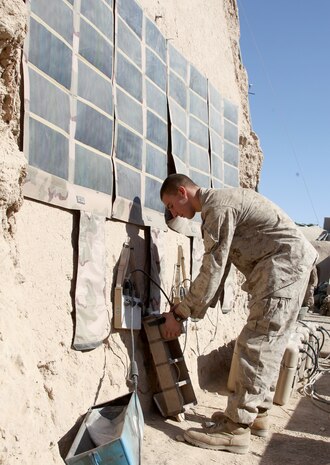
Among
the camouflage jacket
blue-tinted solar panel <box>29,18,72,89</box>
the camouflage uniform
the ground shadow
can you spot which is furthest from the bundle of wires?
blue-tinted solar panel <box>29,18,72,89</box>

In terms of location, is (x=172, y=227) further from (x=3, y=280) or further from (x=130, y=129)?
(x=3, y=280)

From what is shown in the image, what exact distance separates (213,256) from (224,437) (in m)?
1.14

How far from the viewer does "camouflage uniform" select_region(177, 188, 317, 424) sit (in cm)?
358

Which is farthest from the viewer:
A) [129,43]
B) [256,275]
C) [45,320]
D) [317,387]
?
[317,387]

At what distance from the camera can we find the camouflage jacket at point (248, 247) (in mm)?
3578

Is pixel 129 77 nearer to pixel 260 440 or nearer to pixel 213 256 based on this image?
pixel 213 256

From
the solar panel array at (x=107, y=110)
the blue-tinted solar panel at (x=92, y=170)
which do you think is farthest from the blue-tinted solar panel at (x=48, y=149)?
the blue-tinted solar panel at (x=92, y=170)

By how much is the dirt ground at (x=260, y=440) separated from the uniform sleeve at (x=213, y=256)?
0.81 m

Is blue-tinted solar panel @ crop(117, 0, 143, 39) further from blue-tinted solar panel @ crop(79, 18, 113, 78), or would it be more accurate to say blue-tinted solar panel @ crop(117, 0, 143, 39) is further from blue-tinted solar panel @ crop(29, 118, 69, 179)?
blue-tinted solar panel @ crop(29, 118, 69, 179)

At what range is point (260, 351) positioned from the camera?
362 cm

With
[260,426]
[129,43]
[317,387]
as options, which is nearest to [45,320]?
[260,426]

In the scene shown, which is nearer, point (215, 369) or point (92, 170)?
point (92, 170)

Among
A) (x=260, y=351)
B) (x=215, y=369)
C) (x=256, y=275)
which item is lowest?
(x=215, y=369)

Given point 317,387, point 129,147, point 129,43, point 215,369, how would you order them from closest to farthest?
point 129,147 → point 129,43 → point 215,369 → point 317,387
